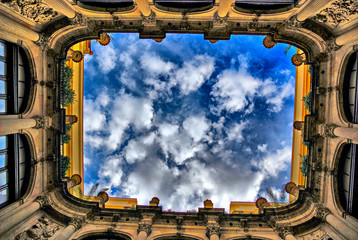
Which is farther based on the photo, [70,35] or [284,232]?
[70,35]

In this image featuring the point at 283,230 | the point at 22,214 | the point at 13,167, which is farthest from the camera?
the point at 283,230

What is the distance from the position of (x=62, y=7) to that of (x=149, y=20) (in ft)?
21.8

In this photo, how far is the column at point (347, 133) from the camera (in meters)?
11.8

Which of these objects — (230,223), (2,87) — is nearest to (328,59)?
(230,223)

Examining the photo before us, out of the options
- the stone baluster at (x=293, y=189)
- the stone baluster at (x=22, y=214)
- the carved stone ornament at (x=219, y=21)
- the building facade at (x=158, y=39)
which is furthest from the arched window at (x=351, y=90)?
the stone baluster at (x=22, y=214)

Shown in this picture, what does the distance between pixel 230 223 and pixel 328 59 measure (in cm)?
1667

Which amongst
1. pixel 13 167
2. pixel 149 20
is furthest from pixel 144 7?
pixel 13 167

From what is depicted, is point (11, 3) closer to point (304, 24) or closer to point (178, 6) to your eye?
point (178, 6)

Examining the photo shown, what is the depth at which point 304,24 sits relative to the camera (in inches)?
573

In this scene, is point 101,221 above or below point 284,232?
below

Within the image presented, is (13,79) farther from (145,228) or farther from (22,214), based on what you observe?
(145,228)

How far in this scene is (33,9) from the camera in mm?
13422

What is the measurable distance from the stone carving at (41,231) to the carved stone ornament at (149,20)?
19.3m

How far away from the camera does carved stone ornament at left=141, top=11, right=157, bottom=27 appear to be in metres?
15.0
